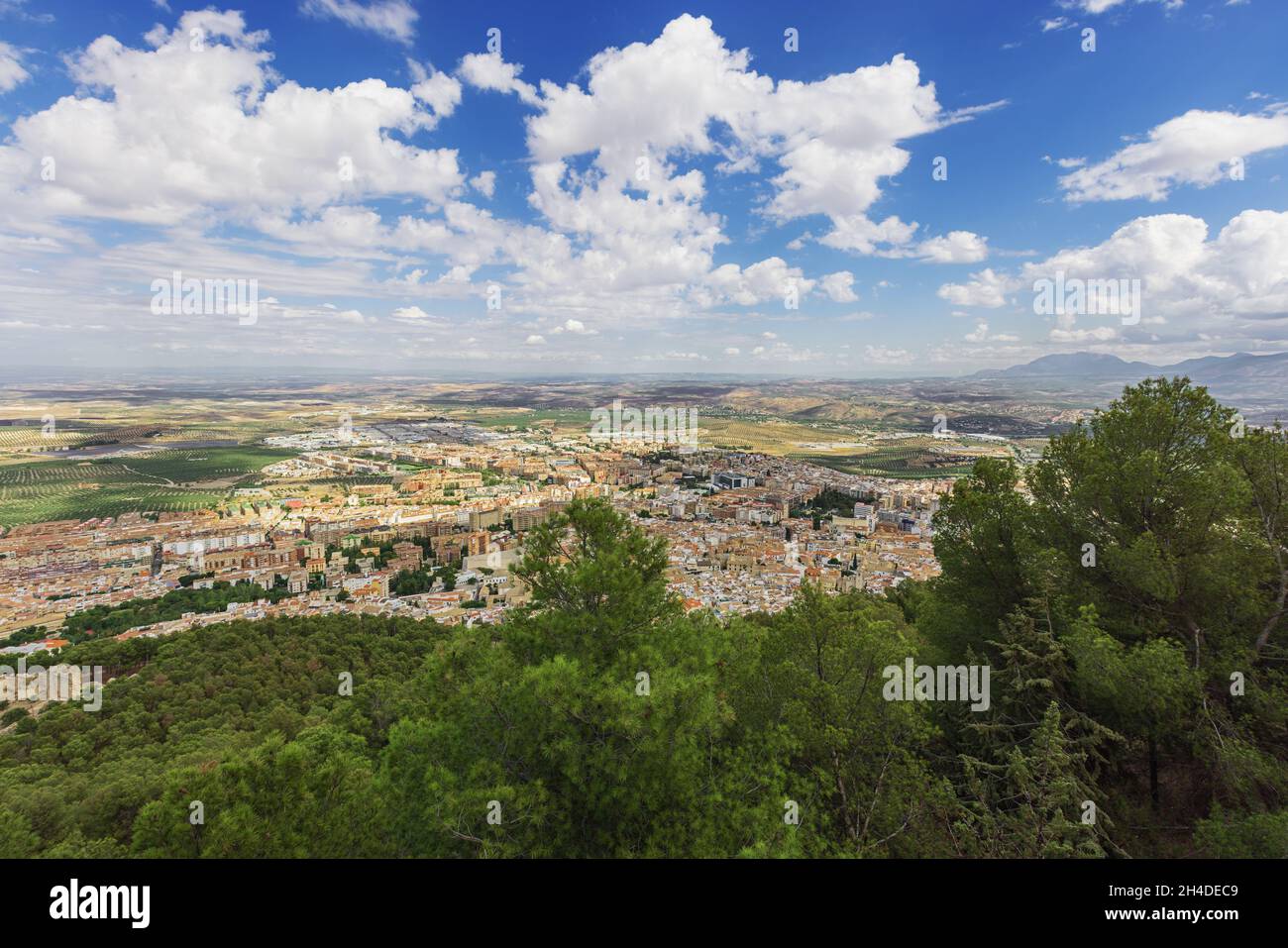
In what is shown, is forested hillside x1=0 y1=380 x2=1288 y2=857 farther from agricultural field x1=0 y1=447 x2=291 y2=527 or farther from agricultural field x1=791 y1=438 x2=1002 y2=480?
agricultural field x1=791 y1=438 x2=1002 y2=480

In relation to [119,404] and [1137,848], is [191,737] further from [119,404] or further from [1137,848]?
[119,404]

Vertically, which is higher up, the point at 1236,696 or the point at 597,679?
the point at 597,679

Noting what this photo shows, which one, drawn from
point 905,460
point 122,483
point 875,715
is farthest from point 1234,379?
point 122,483

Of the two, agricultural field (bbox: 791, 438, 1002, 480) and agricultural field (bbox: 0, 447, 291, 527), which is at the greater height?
agricultural field (bbox: 791, 438, 1002, 480)

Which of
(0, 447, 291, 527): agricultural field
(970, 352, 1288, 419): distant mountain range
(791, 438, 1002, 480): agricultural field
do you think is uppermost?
(970, 352, 1288, 419): distant mountain range

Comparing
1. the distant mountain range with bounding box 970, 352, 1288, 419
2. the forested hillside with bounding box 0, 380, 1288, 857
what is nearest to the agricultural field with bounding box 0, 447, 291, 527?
the forested hillside with bounding box 0, 380, 1288, 857

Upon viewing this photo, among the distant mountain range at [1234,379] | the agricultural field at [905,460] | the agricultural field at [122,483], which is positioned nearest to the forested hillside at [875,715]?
the distant mountain range at [1234,379]

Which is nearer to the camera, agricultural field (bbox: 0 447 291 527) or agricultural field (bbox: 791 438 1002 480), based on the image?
agricultural field (bbox: 0 447 291 527)
